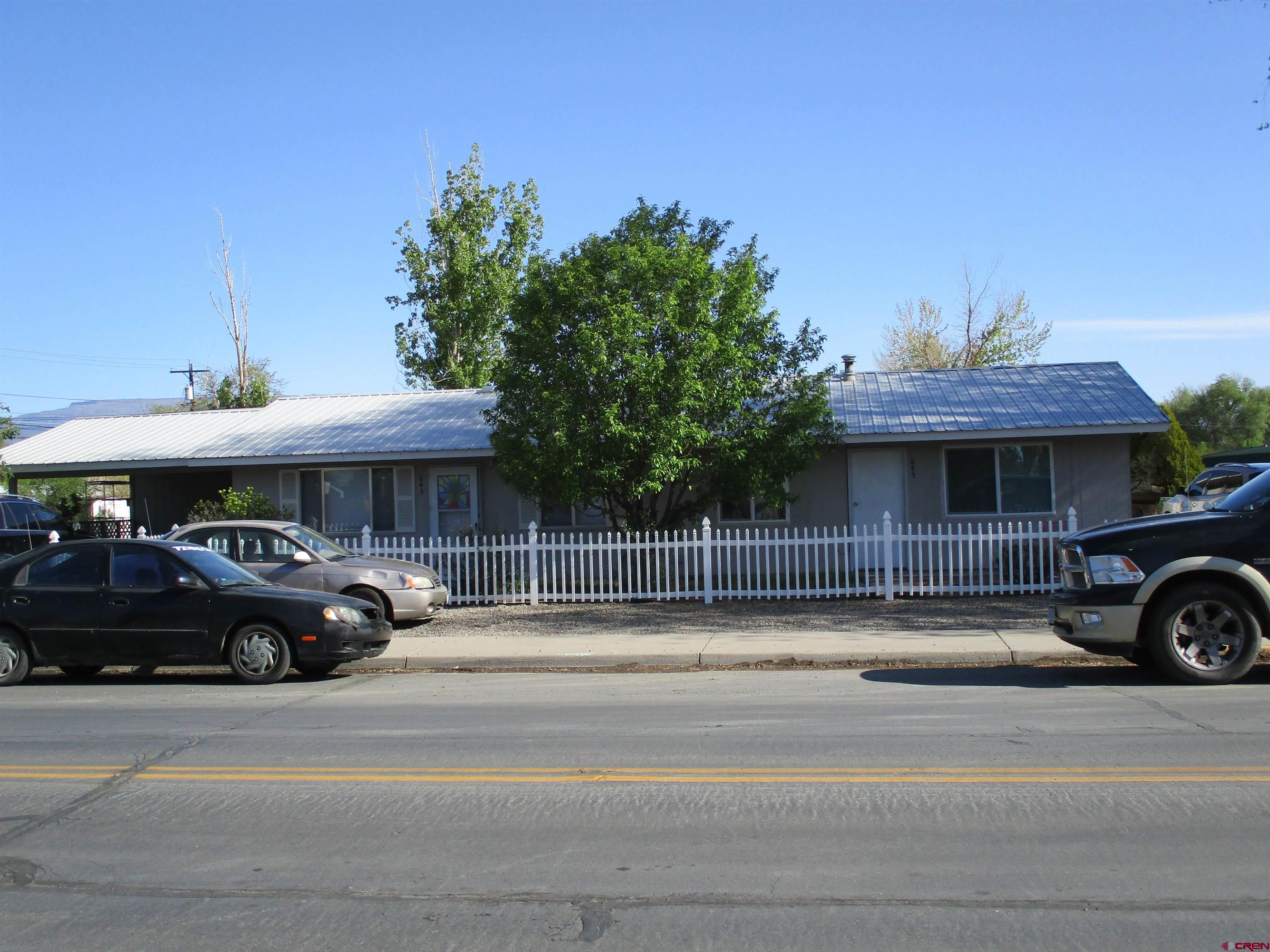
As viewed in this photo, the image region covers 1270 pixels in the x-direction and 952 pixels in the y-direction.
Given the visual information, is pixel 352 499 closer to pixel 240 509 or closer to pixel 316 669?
pixel 240 509

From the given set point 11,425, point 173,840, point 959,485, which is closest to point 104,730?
point 173,840

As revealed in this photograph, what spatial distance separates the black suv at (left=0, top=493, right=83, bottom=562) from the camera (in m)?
17.7

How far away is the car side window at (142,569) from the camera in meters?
11.0

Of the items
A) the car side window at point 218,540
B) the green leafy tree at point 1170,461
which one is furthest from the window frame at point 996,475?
the car side window at point 218,540

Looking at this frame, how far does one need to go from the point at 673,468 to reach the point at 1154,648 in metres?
8.48

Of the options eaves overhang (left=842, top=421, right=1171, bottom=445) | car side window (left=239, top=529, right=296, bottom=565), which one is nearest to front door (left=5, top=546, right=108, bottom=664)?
car side window (left=239, top=529, right=296, bottom=565)

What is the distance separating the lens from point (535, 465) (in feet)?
55.1

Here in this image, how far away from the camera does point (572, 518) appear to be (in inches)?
822

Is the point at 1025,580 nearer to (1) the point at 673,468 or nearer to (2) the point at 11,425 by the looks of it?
(1) the point at 673,468

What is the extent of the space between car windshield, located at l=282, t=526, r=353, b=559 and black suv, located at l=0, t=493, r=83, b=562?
214 inches

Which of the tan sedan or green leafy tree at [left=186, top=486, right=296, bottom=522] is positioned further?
green leafy tree at [left=186, top=486, right=296, bottom=522]

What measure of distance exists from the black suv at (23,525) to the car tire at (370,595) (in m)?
6.81

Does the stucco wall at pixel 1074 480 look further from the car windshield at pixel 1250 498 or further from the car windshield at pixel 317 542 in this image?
the car windshield at pixel 317 542

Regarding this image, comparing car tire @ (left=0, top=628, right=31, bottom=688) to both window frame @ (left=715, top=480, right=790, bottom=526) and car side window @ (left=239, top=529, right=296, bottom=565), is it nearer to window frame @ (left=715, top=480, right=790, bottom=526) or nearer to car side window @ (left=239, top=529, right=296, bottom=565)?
car side window @ (left=239, top=529, right=296, bottom=565)
